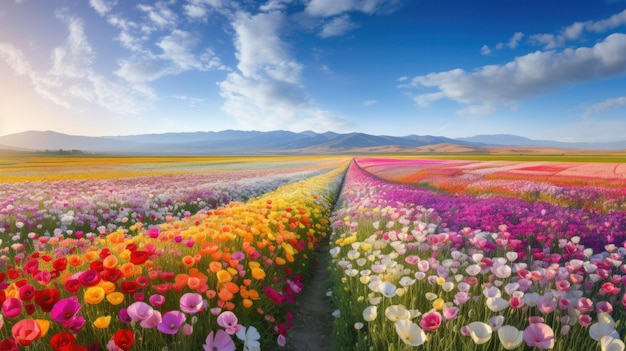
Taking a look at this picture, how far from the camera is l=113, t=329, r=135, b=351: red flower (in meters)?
1.90

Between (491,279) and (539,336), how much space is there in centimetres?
136

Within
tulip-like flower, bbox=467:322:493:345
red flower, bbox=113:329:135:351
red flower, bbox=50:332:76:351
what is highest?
red flower, bbox=50:332:76:351

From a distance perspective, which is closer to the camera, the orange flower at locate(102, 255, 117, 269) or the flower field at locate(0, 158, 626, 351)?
the flower field at locate(0, 158, 626, 351)

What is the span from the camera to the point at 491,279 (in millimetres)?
3330

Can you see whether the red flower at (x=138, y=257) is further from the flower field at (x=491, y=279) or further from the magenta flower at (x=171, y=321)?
the flower field at (x=491, y=279)

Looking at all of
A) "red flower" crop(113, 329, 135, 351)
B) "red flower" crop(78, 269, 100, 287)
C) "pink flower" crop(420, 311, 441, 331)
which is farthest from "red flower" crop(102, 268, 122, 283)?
"pink flower" crop(420, 311, 441, 331)

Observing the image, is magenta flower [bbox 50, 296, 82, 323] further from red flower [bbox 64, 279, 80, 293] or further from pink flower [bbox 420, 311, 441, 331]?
pink flower [bbox 420, 311, 441, 331]

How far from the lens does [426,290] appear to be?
3738 millimetres

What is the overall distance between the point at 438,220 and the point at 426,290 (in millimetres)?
2487

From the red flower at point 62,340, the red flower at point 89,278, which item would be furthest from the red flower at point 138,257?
the red flower at point 62,340

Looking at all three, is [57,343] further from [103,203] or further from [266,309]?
[103,203]

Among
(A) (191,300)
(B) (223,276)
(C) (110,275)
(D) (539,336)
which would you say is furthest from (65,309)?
(D) (539,336)

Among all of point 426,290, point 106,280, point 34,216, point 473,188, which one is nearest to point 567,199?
point 473,188

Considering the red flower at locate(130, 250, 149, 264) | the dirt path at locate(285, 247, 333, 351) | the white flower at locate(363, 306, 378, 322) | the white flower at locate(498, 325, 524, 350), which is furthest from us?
the dirt path at locate(285, 247, 333, 351)
